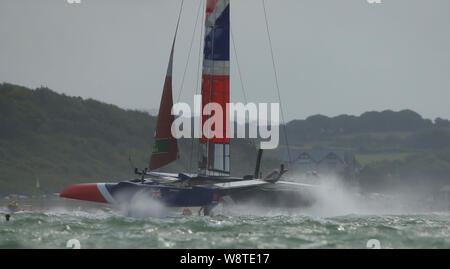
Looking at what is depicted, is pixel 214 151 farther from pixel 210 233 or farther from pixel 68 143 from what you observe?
pixel 68 143

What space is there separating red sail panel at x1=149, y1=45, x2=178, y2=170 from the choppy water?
233 inches

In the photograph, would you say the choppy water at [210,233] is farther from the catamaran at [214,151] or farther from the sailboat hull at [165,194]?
the catamaran at [214,151]

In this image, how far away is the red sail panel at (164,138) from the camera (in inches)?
1189

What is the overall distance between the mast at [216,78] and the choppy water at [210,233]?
6.37 m

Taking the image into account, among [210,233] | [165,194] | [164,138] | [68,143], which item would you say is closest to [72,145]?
[68,143]

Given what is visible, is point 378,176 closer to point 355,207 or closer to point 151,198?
point 355,207

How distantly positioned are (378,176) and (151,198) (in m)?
90.9

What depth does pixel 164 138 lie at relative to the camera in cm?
3022

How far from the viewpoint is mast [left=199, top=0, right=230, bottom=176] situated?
30.4m

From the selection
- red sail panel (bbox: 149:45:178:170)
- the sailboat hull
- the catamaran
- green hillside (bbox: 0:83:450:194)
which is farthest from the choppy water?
green hillside (bbox: 0:83:450:194)

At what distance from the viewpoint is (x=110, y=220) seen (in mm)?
23828

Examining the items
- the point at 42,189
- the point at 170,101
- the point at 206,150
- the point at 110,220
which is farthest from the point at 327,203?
the point at 42,189

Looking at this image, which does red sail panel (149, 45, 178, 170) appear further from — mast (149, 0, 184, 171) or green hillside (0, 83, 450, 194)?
green hillside (0, 83, 450, 194)
